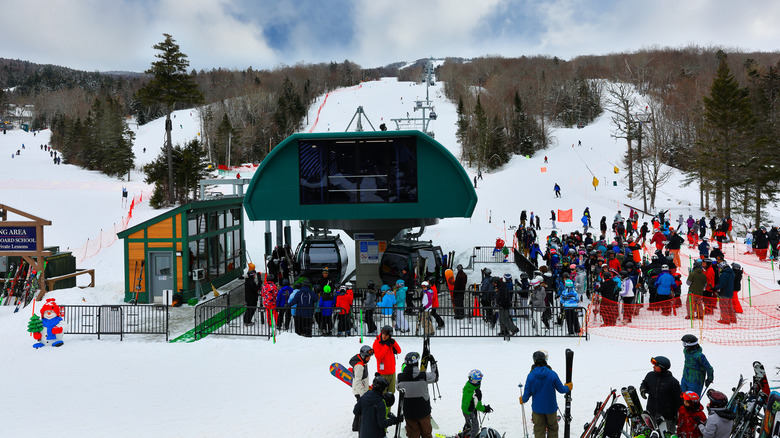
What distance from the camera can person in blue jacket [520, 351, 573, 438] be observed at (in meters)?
6.80

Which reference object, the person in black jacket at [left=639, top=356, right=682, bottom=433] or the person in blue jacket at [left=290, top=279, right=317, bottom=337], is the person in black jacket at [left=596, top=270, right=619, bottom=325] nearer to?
the person in black jacket at [left=639, top=356, right=682, bottom=433]

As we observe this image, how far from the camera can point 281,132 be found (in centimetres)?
9412

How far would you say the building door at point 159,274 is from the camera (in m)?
18.4

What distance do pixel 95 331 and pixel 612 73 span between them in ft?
412

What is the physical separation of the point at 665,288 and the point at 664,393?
28.8ft

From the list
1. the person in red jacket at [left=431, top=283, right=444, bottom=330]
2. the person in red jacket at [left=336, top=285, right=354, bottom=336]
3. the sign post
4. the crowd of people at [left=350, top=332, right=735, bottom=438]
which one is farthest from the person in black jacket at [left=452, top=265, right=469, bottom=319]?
the sign post

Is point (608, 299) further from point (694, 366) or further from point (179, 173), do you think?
point (179, 173)

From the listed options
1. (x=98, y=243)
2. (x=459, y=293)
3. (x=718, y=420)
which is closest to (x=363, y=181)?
(x=459, y=293)

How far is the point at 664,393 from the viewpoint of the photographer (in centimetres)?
684

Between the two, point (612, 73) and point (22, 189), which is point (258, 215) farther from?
point (612, 73)

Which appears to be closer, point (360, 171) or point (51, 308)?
point (51, 308)

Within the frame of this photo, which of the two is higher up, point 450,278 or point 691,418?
point 450,278

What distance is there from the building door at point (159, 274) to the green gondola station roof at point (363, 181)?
370 cm

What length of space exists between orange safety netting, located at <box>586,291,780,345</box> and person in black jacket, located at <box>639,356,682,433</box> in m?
6.32
